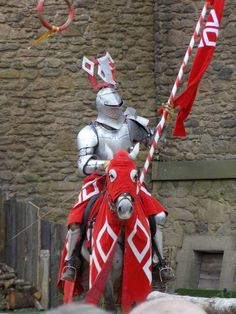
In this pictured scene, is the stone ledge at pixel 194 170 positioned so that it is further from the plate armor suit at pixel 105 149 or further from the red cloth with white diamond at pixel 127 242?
the red cloth with white diamond at pixel 127 242

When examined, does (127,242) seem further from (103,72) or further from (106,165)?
(103,72)

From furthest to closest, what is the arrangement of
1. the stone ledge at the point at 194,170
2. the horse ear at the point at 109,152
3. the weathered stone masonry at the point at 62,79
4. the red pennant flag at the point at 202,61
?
the weathered stone masonry at the point at 62,79
the stone ledge at the point at 194,170
the red pennant flag at the point at 202,61
the horse ear at the point at 109,152

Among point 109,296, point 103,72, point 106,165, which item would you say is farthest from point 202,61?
point 109,296

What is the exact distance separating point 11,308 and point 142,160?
2.56 metres

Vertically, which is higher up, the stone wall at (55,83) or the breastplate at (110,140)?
the stone wall at (55,83)

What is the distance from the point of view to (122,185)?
7.27 meters

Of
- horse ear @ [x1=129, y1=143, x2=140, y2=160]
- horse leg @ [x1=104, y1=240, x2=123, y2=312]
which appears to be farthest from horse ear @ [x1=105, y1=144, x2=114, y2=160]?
horse leg @ [x1=104, y1=240, x2=123, y2=312]

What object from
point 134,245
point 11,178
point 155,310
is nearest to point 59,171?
point 11,178

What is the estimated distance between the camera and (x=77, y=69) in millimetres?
13102

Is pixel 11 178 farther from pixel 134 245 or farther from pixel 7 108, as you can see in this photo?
pixel 134 245

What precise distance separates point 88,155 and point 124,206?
40.5 inches

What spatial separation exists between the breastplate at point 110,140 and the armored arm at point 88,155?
59mm

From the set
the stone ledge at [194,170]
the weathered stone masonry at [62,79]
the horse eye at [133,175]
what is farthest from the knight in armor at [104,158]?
the weathered stone masonry at [62,79]

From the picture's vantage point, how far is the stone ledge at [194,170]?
12406 millimetres
